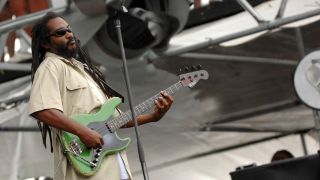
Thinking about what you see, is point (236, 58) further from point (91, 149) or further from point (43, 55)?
point (91, 149)

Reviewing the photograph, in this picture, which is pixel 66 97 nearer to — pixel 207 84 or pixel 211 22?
pixel 211 22

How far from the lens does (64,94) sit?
9.40ft

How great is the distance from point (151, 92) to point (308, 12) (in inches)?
79.2

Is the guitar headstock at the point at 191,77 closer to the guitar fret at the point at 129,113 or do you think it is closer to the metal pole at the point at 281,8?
the guitar fret at the point at 129,113

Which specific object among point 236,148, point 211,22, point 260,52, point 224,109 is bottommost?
point 236,148

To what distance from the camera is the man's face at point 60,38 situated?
2.91 m

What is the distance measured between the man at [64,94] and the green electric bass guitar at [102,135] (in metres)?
0.03

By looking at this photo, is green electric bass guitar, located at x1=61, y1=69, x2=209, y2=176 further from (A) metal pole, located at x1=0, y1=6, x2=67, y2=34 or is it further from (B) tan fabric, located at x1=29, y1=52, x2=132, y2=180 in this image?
(A) metal pole, located at x1=0, y1=6, x2=67, y2=34

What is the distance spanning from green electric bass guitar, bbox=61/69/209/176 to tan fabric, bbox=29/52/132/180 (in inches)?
1.3

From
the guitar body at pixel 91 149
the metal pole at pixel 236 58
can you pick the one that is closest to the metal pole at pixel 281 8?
the metal pole at pixel 236 58

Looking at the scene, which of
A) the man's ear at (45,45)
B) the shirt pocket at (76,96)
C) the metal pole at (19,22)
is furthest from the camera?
the metal pole at (19,22)

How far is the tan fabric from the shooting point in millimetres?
2766

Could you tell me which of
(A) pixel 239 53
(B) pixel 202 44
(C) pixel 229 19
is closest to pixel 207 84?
(A) pixel 239 53

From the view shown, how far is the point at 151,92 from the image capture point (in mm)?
7078
